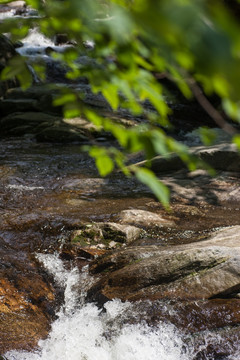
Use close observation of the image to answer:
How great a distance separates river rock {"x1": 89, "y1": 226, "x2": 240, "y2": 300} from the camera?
10.4ft

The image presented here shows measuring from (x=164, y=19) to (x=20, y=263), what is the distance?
368 cm

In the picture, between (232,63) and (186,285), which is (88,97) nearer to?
(186,285)

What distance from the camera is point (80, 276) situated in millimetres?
3803

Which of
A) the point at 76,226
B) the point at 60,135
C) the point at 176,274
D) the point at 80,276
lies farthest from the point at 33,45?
the point at 176,274

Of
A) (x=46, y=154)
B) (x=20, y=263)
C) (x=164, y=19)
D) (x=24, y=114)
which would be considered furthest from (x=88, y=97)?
(x=164, y=19)

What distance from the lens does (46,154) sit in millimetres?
8836

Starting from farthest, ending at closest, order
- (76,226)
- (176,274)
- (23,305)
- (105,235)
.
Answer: (76,226) < (105,235) < (176,274) < (23,305)

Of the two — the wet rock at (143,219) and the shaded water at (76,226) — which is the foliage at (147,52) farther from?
the wet rock at (143,219)

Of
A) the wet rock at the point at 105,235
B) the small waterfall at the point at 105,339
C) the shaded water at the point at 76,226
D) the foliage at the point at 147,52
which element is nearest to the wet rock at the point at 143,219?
the shaded water at the point at 76,226

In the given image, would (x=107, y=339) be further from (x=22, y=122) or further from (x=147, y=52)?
(x=22, y=122)

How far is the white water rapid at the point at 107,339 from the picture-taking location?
2.83 meters

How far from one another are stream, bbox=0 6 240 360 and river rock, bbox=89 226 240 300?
118mm

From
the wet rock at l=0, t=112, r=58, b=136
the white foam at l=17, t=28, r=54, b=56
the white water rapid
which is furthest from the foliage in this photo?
the white foam at l=17, t=28, r=54, b=56

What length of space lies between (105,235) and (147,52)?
11.8 ft
